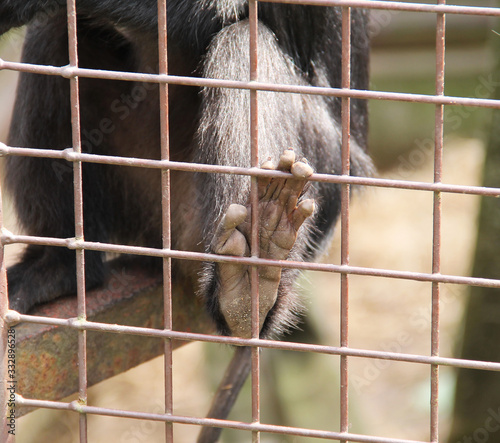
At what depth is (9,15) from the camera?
1775 mm

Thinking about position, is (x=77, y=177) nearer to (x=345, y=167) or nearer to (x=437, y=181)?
(x=345, y=167)

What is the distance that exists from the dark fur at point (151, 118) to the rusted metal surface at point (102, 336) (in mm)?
72

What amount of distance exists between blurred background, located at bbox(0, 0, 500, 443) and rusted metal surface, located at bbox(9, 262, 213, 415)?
1.19 metres

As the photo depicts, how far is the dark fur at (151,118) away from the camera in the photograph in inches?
68.7

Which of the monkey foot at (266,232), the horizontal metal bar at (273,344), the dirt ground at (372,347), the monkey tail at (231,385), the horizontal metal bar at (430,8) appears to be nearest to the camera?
the horizontal metal bar at (430,8)

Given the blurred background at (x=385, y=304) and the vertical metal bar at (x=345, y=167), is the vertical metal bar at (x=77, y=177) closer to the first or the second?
the vertical metal bar at (x=345, y=167)

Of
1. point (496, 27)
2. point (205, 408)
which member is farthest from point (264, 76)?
point (205, 408)

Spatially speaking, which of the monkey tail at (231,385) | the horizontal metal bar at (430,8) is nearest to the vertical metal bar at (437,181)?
the horizontal metal bar at (430,8)

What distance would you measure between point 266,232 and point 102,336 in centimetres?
65

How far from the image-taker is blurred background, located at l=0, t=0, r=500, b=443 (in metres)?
3.52

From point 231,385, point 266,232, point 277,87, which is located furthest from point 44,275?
point 277,87

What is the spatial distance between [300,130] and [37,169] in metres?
0.72

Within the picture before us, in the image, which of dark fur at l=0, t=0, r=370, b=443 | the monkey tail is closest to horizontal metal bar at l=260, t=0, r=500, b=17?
dark fur at l=0, t=0, r=370, b=443

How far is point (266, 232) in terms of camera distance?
1493mm
